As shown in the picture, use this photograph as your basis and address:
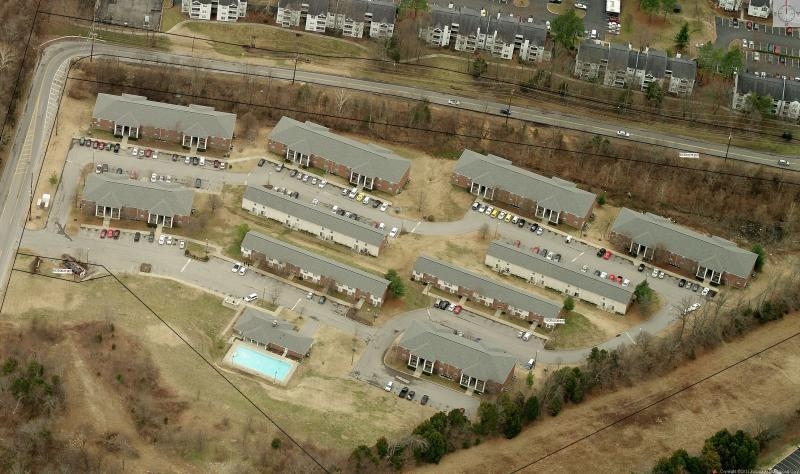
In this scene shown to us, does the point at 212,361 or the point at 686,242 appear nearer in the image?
the point at 212,361

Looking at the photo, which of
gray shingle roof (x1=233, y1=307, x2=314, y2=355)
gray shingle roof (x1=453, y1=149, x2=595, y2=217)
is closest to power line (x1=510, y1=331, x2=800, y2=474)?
gray shingle roof (x1=233, y1=307, x2=314, y2=355)

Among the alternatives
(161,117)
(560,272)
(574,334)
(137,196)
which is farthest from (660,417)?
(161,117)

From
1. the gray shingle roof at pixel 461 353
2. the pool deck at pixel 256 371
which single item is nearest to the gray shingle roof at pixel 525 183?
the gray shingle roof at pixel 461 353

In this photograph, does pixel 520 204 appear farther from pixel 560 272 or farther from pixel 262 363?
pixel 262 363

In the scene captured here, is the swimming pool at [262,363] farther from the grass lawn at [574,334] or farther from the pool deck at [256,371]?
the grass lawn at [574,334]

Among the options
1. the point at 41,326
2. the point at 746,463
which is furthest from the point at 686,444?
the point at 41,326

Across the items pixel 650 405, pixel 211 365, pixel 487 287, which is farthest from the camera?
pixel 487 287
